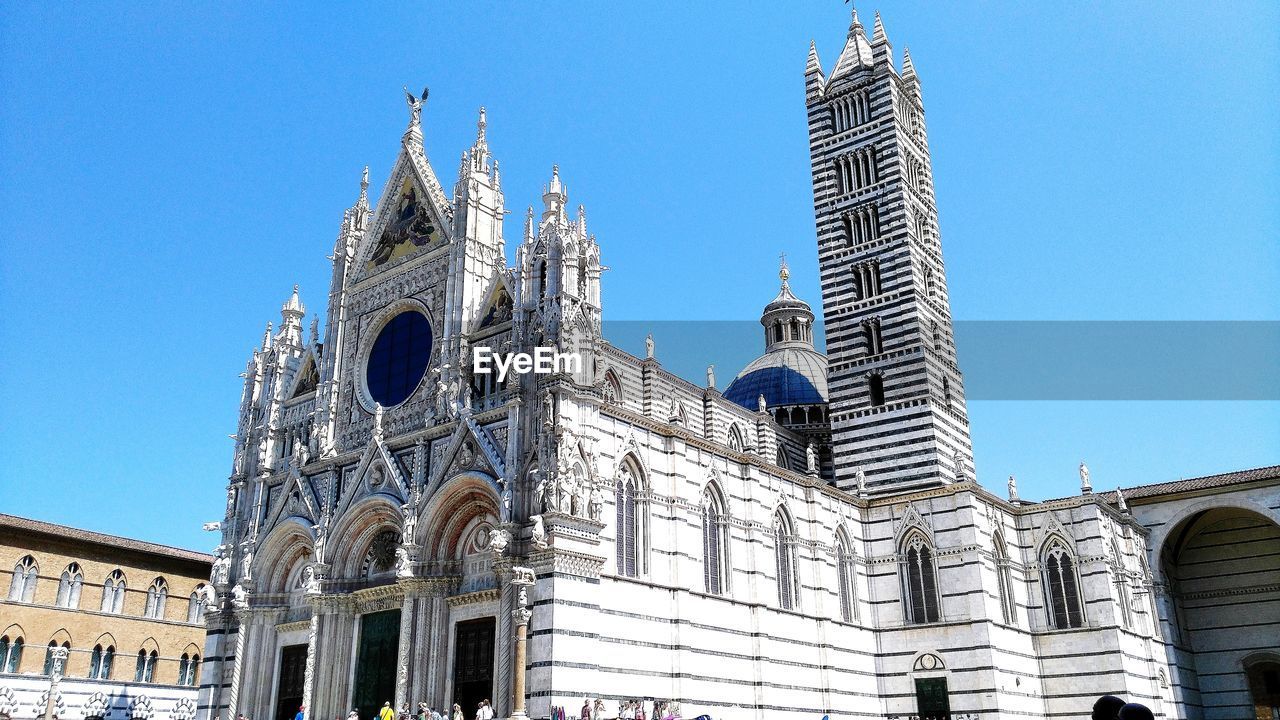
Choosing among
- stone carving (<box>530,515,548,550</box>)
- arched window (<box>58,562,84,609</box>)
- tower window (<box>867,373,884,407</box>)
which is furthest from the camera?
tower window (<box>867,373,884,407</box>)

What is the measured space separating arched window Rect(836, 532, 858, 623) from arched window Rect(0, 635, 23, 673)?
27.5 meters

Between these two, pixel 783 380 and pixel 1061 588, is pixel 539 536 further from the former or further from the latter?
pixel 783 380

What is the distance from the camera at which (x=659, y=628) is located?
84.5ft

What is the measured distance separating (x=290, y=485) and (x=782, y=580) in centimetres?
1515

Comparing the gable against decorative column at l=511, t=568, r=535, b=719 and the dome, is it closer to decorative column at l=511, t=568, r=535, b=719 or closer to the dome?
decorative column at l=511, t=568, r=535, b=719

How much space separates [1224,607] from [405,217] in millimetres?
35242

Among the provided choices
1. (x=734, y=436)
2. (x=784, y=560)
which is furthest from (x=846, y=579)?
(x=734, y=436)

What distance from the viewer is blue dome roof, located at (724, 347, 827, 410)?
159ft

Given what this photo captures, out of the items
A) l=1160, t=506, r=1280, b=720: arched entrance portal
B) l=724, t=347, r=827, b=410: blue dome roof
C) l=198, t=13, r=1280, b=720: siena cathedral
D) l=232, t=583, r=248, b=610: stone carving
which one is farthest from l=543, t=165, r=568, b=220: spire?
l=1160, t=506, r=1280, b=720: arched entrance portal

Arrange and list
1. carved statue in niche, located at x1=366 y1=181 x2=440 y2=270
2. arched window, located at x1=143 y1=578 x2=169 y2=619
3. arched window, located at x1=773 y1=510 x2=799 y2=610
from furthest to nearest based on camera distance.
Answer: arched window, located at x1=143 y1=578 x2=169 y2=619, carved statue in niche, located at x1=366 y1=181 x2=440 y2=270, arched window, located at x1=773 y1=510 x2=799 y2=610

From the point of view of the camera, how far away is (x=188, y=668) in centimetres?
4038

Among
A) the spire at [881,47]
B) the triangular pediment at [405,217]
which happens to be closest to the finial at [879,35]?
the spire at [881,47]

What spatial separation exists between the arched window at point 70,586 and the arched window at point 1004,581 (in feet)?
105

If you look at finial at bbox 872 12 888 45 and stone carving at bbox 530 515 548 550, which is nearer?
stone carving at bbox 530 515 548 550
